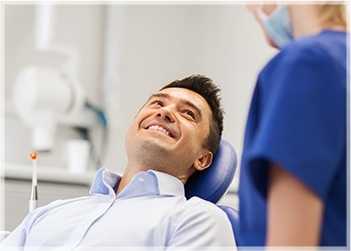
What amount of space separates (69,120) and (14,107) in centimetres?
28

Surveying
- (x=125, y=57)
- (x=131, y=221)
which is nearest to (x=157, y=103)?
(x=131, y=221)

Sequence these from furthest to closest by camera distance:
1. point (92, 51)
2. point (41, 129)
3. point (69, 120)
→ point (92, 51)
point (69, 120)
point (41, 129)

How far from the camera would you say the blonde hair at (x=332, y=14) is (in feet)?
3.26

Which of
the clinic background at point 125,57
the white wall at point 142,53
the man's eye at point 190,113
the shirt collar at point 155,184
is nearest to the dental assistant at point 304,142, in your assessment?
the shirt collar at point 155,184

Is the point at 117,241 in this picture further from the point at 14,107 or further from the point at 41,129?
the point at 14,107

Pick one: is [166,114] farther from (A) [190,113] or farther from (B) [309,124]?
(B) [309,124]

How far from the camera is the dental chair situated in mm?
1794

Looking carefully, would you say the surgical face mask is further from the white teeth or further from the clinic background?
the clinic background

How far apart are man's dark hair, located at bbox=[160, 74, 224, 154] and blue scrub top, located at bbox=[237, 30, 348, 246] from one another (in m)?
0.91

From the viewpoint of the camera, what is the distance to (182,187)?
1787mm

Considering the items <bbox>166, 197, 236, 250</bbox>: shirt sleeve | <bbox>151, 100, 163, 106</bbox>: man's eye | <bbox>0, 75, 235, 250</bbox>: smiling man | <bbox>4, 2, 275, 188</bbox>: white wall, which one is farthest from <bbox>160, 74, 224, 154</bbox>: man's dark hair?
<bbox>4, 2, 275, 188</bbox>: white wall

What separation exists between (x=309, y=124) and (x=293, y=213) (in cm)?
13

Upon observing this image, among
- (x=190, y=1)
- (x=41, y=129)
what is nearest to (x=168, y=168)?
(x=41, y=129)

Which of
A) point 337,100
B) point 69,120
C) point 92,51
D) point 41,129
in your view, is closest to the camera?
point 337,100
